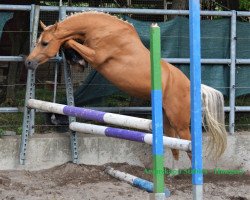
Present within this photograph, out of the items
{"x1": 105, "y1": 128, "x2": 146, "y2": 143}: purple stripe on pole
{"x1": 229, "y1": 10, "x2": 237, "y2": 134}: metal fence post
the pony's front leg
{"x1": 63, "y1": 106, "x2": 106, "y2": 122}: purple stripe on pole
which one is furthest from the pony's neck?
{"x1": 229, "y1": 10, "x2": 237, "y2": 134}: metal fence post

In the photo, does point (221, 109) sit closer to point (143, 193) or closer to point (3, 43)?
point (143, 193)

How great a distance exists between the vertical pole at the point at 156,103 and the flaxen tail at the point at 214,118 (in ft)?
9.34

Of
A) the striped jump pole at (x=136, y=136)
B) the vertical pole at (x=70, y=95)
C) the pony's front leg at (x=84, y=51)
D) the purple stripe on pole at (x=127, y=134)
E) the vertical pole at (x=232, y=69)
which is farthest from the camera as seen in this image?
the vertical pole at (x=232, y=69)

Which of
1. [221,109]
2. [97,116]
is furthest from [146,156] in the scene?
[97,116]

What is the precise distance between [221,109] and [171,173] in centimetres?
97

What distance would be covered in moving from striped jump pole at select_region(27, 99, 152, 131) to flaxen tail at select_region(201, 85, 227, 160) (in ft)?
5.50

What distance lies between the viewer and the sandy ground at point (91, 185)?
5.30m

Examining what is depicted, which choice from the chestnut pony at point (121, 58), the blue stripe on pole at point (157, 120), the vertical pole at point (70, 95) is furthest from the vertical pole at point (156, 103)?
the vertical pole at point (70, 95)

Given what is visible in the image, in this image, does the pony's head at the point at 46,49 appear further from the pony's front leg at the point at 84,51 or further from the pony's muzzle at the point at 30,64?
the pony's front leg at the point at 84,51

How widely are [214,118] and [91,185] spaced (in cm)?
162

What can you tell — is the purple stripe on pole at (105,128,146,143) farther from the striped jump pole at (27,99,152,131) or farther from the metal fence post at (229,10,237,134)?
the metal fence post at (229,10,237,134)

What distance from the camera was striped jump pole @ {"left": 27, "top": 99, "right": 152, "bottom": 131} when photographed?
151 inches

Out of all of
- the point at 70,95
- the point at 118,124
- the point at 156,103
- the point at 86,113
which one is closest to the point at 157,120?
the point at 156,103

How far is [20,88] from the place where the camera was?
9.71 meters
